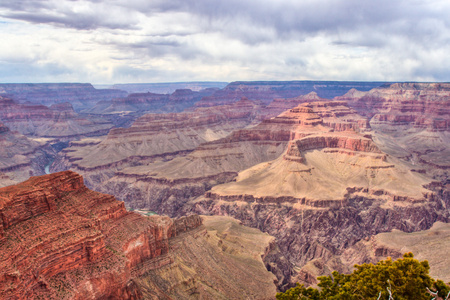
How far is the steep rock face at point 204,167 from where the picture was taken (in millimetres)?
141375

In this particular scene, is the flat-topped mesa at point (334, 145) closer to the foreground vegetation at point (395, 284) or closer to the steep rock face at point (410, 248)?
the steep rock face at point (410, 248)

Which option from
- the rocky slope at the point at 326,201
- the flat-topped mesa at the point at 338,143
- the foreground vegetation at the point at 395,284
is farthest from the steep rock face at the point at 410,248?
the flat-topped mesa at the point at 338,143

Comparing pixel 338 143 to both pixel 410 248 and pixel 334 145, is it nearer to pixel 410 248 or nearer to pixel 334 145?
pixel 334 145

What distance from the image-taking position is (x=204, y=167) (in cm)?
15612

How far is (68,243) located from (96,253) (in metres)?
4.12

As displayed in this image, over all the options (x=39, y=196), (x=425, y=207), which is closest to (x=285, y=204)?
(x=425, y=207)

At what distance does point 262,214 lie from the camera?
115062 millimetres

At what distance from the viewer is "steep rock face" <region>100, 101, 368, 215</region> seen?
464 feet

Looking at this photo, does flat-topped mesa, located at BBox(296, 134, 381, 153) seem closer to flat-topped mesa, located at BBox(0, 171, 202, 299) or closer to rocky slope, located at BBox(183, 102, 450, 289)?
rocky slope, located at BBox(183, 102, 450, 289)

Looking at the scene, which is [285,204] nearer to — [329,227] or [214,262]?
[329,227]

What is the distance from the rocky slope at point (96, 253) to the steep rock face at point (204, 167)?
67.1 m

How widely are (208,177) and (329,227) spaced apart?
55.8 metres

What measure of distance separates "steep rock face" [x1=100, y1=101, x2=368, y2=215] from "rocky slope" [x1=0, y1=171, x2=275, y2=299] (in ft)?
220

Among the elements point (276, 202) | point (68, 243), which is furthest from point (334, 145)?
point (68, 243)
